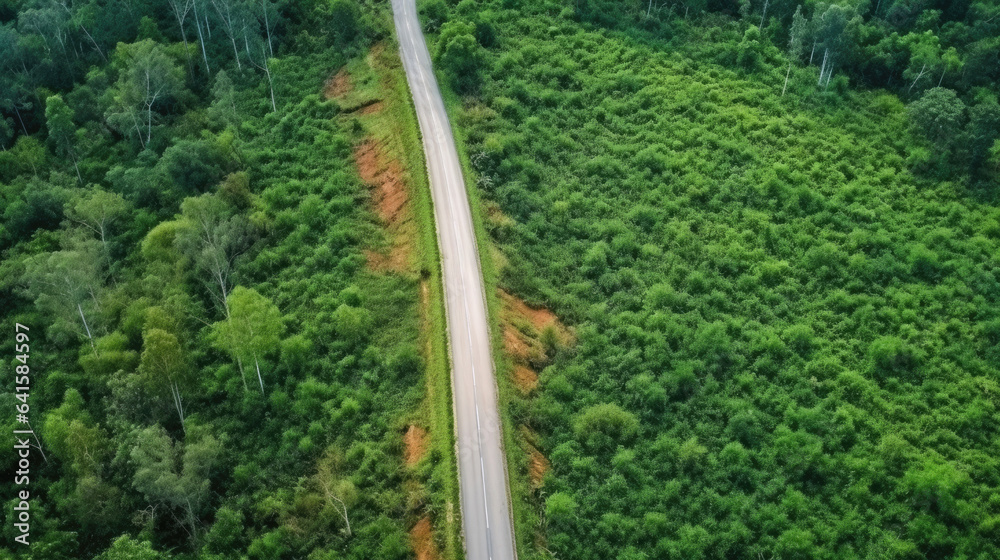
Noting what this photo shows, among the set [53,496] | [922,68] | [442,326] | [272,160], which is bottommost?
[53,496]

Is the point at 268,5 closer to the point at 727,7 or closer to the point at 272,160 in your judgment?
the point at 272,160

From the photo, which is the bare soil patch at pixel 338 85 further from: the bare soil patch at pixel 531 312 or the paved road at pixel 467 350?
the bare soil patch at pixel 531 312

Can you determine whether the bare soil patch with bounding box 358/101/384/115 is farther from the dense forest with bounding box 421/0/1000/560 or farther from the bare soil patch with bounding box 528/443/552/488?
the bare soil patch with bounding box 528/443/552/488

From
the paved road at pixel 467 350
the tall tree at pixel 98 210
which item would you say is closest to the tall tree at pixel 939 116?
the paved road at pixel 467 350

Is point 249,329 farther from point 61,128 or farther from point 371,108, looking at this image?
point 61,128

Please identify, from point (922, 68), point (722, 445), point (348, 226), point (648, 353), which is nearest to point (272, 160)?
point (348, 226)

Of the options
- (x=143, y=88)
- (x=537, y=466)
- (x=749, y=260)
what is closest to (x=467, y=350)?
(x=537, y=466)
